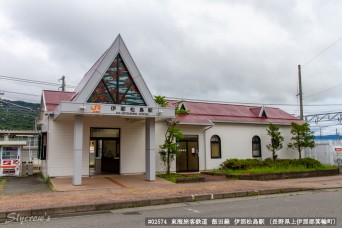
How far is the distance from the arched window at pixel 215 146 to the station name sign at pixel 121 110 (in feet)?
24.2

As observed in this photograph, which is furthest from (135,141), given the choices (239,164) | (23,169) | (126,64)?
(23,169)

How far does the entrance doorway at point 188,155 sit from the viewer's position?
19.5 m

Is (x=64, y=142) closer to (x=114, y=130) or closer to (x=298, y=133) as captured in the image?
(x=114, y=130)

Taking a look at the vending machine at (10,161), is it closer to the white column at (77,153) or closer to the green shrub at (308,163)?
the white column at (77,153)

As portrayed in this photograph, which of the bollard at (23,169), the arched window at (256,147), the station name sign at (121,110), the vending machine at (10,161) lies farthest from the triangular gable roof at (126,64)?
the arched window at (256,147)

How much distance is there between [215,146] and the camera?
69.0 feet

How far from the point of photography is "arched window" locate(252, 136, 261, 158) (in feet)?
74.6

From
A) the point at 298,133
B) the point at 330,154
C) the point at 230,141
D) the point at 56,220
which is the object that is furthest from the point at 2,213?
the point at 330,154

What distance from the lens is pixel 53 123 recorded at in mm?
16250

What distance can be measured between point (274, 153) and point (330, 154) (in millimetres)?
5423

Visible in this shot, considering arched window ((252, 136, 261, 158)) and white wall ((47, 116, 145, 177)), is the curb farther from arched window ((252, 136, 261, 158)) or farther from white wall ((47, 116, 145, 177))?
arched window ((252, 136, 261, 158))

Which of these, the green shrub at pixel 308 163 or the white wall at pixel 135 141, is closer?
the white wall at pixel 135 141

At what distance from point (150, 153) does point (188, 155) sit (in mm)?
5064

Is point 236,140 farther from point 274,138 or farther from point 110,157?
point 110,157
